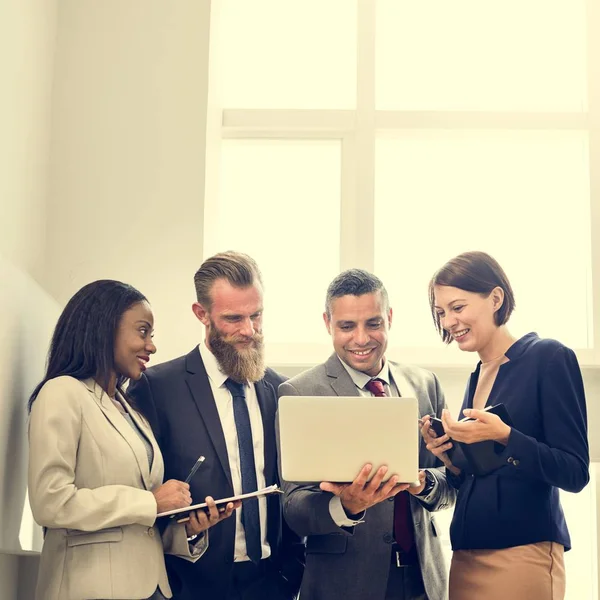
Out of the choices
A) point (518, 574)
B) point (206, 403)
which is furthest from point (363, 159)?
point (518, 574)

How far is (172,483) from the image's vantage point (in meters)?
2.71

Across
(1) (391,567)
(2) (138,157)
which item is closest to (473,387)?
(1) (391,567)

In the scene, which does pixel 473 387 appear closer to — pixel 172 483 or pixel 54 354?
pixel 172 483

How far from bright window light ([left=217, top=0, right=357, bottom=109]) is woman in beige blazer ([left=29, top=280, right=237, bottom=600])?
2000 mm

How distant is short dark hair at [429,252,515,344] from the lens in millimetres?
2947

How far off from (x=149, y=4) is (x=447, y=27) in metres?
1.52

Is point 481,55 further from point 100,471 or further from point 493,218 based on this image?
point 100,471

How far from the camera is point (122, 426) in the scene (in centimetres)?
273

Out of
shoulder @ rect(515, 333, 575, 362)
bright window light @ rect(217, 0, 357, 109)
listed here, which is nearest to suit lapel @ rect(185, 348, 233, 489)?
shoulder @ rect(515, 333, 575, 362)

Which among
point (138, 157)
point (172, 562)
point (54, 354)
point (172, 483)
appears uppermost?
point (138, 157)

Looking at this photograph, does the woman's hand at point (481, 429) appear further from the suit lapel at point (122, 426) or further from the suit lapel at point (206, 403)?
the suit lapel at point (122, 426)

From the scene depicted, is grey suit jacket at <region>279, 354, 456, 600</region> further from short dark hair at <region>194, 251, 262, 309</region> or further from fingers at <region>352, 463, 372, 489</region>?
short dark hair at <region>194, 251, 262, 309</region>

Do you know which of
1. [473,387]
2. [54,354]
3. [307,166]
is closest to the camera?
[54,354]

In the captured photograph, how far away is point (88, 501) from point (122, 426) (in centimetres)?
28
